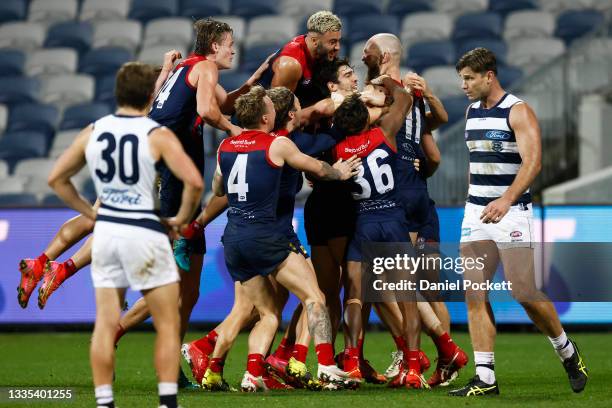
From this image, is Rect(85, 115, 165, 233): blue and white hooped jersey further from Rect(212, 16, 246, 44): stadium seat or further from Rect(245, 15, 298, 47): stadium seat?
Rect(212, 16, 246, 44): stadium seat

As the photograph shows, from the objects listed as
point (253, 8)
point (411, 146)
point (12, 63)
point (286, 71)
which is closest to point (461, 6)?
point (253, 8)

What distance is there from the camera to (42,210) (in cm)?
1425

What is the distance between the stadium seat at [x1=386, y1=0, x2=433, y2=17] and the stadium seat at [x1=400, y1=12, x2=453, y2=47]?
0.51 m

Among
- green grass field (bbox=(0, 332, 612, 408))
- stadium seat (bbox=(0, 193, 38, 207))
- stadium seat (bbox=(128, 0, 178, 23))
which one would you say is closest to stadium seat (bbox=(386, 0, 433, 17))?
stadium seat (bbox=(128, 0, 178, 23))

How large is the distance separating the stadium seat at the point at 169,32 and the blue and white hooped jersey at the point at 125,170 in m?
13.9

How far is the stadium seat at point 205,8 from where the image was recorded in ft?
67.5

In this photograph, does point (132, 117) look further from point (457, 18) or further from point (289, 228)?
point (457, 18)

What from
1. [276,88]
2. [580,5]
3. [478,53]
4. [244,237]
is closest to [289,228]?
[244,237]

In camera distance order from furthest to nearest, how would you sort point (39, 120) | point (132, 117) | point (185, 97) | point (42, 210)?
point (39, 120), point (42, 210), point (185, 97), point (132, 117)

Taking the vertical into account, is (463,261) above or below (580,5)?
below

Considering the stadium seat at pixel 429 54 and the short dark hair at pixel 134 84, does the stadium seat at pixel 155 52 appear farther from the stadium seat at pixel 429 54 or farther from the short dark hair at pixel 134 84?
the short dark hair at pixel 134 84

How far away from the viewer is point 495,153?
8094mm

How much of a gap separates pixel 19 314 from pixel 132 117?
28.4ft

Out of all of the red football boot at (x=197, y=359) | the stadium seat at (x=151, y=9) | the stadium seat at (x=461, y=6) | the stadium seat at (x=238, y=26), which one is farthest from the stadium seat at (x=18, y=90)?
the red football boot at (x=197, y=359)
